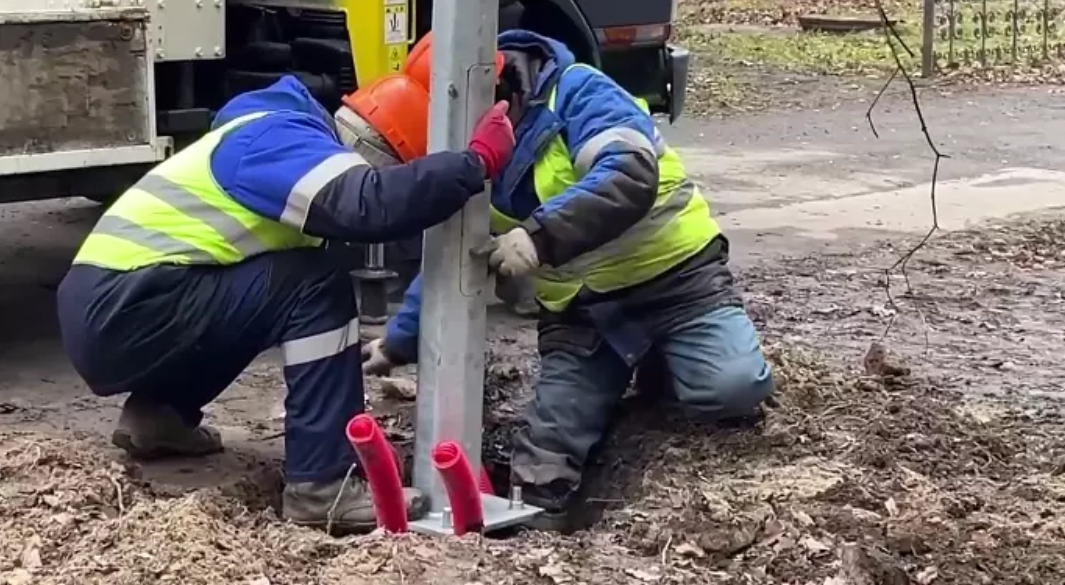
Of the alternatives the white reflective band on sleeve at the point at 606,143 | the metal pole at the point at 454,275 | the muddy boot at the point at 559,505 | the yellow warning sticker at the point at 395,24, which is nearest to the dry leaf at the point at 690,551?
the metal pole at the point at 454,275

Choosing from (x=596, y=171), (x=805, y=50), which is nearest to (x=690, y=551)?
(x=596, y=171)

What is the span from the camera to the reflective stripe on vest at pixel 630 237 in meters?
4.69

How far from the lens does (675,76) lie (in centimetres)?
833

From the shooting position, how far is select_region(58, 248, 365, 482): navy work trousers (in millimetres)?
4379

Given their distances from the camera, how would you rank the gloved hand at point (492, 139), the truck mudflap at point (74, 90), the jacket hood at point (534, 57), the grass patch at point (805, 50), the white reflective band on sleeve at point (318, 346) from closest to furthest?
the gloved hand at point (492, 139) < the white reflective band on sleeve at point (318, 346) < the jacket hood at point (534, 57) < the truck mudflap at point (74, 90) < the grass patch at point (805, 50)

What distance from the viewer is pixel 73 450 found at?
454 cm

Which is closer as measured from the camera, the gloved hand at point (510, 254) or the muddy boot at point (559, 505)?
the gloved hand at point (510, 254)

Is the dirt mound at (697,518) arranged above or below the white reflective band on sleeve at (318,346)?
below

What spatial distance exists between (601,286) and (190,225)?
3.73 ft

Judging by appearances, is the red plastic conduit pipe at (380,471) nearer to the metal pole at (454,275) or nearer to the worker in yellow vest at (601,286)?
the metal pole at (454,275)

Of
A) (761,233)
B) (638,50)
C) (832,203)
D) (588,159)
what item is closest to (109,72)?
(588,159)

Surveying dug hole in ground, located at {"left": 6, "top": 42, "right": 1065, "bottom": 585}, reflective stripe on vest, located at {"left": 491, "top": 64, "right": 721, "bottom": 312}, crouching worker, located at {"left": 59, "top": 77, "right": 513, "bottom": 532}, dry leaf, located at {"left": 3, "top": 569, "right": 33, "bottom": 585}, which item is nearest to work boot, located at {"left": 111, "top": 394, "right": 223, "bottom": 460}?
Result: dug hole in ground, located at {"left": 6, "top": 42, "right": 1065, "bottom": 585}

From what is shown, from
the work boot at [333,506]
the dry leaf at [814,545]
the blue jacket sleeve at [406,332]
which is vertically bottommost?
the work boot at [333,506]

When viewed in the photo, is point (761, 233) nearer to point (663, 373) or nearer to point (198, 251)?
point (663, 373)
